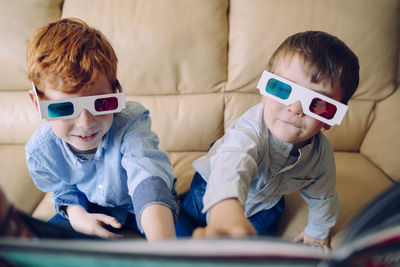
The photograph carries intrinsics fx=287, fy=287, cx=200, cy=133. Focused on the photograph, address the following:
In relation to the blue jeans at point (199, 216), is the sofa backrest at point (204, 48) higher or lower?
higher

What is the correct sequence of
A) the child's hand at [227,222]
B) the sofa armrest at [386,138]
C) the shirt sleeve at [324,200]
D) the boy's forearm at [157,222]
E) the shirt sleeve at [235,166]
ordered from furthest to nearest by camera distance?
the sofa armrest at [386,138] < the shirt sleeve at [324,200] < the boy's forearm at [157,222] < the shirt sleeve at [235,166] < the child's hand at [227,222]

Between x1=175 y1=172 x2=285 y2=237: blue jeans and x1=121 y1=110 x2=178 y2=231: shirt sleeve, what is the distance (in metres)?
0.22

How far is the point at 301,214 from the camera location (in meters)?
0.99

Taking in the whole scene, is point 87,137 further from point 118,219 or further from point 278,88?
point 278,88

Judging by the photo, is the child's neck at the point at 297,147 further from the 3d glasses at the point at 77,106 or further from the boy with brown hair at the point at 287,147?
the 3d glasses at the point at 77,106

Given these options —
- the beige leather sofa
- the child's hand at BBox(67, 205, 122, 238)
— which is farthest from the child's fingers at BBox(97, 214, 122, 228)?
the beige leather sofa

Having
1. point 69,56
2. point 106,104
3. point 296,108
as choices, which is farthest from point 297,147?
point 69,56

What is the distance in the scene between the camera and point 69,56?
688 millimetres

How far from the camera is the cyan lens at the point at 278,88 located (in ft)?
2.18

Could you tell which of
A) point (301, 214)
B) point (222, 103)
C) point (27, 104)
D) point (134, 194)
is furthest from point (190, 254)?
point (27, 104)

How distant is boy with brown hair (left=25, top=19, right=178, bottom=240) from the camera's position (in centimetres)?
68

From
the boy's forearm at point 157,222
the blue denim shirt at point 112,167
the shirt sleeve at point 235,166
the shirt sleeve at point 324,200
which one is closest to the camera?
the shirt sleeve at point 235,166

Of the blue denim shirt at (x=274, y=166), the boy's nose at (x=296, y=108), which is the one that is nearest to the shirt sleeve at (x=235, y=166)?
the blue denim shirt at (x=274, y=166)

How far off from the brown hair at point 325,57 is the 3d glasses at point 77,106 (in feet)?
1.43
